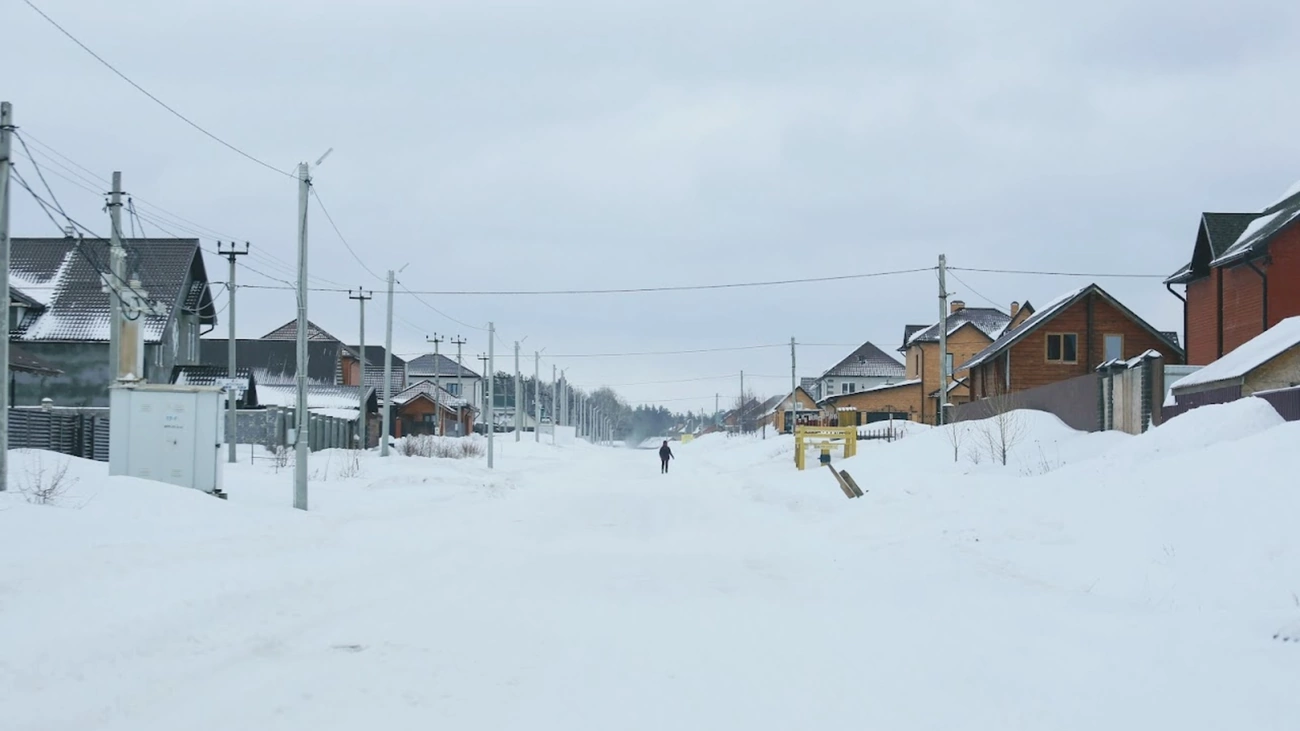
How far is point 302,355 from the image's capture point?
2173 cm

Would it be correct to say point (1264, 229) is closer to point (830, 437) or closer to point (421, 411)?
point (830, 437)

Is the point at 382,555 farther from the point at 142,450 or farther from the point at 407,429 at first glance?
the point at 407,429

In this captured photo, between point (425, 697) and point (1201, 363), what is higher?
point (1201, 363)

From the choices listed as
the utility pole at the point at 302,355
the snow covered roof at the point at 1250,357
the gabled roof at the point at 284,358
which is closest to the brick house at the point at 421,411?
the gabled roof at the point at 284,358

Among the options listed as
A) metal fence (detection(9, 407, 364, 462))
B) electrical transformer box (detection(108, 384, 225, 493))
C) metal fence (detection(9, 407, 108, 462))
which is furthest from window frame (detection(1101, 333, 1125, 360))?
electrical transformer box (detection(108, 384, 225, 493))

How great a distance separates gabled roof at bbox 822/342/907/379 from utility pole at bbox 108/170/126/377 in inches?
3508

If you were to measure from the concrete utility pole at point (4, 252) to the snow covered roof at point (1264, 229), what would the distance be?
1195 inches

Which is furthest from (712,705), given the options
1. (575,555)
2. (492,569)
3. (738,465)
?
(738,465)

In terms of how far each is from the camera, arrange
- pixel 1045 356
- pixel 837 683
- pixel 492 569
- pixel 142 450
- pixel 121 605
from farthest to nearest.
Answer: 1. pixel 1045 356
2. pixel 142 450
3. pixel 492 569
4. pixel 121 605
5. pixel 837 683

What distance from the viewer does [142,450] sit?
749 inches

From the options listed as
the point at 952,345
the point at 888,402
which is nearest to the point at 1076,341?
the point at 952,345

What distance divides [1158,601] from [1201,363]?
29457mm

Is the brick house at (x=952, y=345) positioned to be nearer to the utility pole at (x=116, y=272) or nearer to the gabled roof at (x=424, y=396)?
the gabled roof at (x=424, y=396)

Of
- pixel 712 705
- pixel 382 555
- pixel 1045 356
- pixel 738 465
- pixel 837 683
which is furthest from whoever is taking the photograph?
pixel 738 465
